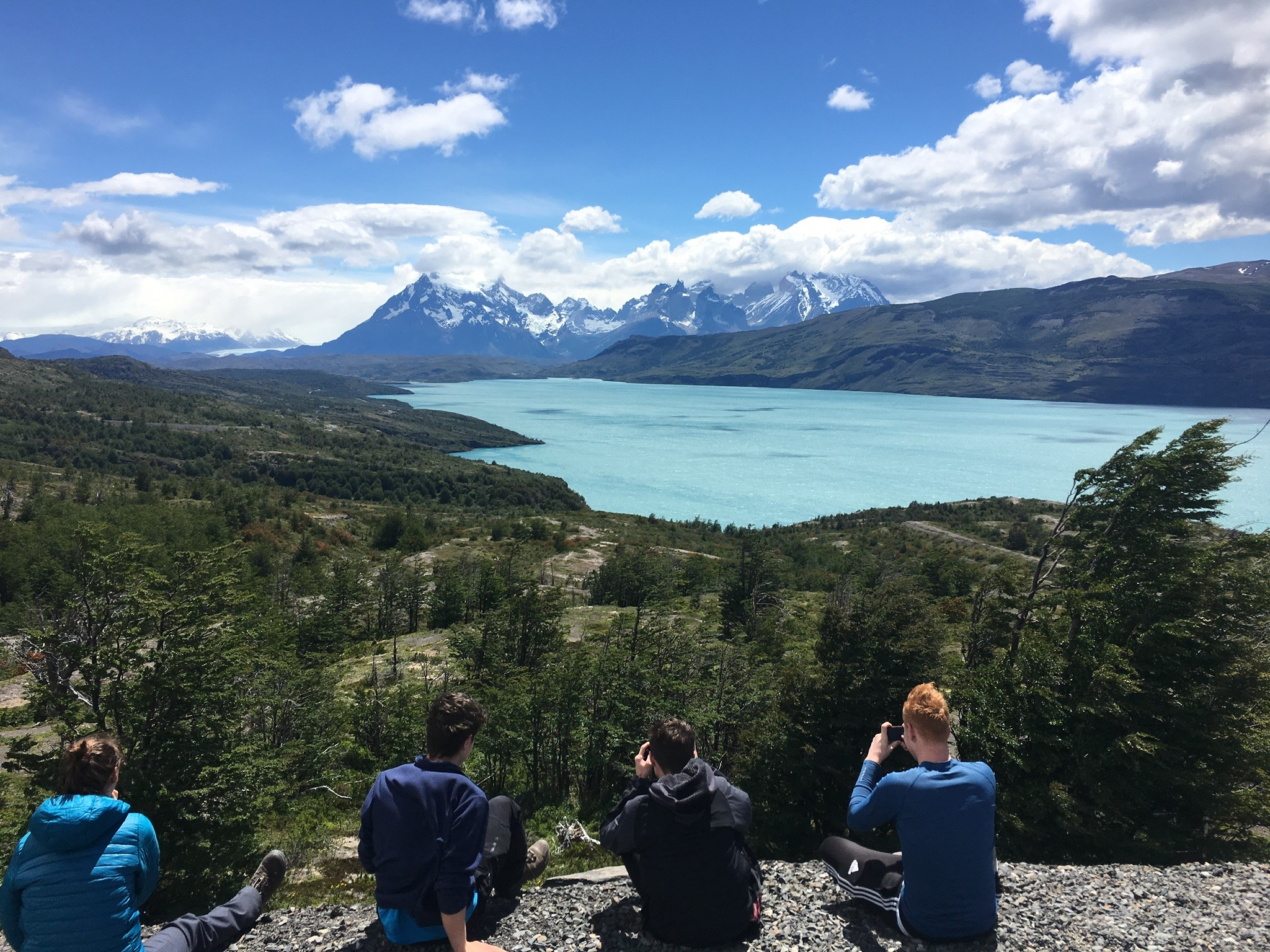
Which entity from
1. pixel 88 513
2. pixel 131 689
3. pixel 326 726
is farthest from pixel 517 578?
pixel 88 513

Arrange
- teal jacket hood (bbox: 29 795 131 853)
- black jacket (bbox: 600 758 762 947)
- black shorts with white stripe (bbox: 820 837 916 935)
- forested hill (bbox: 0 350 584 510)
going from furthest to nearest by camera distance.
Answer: forested hill (bbox: 0 350 584 510), black shorts with white stripe (bbox: 820 837 916 935), black jacket (bbox: 600 758 762 947), teal jacket hood (bbox: 29 795 131 853)

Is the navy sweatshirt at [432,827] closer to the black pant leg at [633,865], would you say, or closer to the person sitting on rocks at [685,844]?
the person sitting on rocks at [685,844]

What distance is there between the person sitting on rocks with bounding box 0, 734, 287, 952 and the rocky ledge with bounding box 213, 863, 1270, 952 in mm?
2166

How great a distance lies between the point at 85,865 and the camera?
4.58m

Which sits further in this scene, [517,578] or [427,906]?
[517,578]

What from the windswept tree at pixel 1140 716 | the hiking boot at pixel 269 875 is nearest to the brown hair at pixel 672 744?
the hiking boot at pixel 269 875

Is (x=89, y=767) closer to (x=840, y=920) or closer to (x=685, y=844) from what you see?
(x=685, y=844)

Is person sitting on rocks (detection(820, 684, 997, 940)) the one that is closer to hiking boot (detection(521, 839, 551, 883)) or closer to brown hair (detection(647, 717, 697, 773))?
brown hair (detection(647, 717, 697, 773))

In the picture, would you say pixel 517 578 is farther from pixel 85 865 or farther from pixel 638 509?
pixel 638 509

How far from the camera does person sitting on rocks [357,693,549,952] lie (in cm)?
532

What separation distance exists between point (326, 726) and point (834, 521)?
100942 millimetres

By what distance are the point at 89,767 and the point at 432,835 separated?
8.52 feet

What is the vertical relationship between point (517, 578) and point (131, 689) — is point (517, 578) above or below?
below

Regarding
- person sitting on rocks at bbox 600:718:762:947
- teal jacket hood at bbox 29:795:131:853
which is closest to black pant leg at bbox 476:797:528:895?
person sitting on rocks at bbox 600:718:762:947
